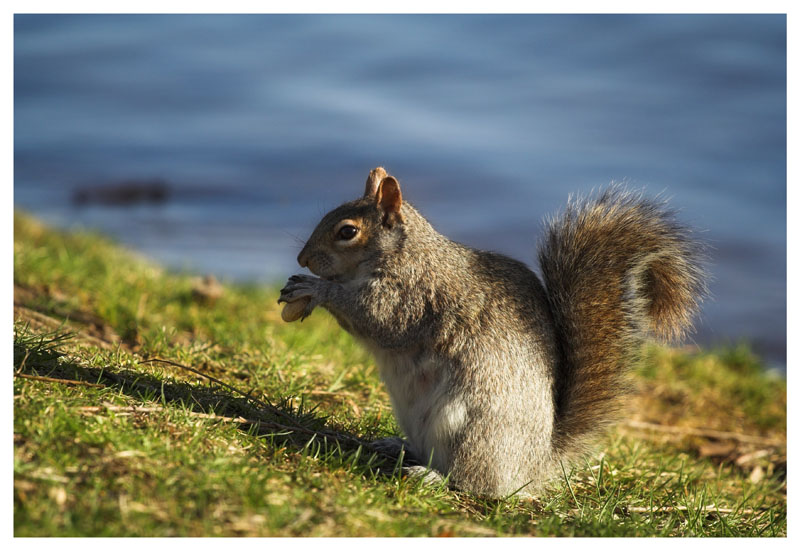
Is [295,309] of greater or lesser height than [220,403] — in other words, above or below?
above

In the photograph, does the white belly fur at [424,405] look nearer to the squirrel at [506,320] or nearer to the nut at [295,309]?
the squirrel at [506,320]

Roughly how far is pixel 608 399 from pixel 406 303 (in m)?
0.70

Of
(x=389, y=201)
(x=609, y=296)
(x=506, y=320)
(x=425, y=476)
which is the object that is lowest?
(x=425, y=476)

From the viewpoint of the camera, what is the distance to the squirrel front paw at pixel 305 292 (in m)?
2.52

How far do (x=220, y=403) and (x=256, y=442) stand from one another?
0.32 m

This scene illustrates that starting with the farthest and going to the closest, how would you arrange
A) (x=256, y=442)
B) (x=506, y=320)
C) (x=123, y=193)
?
(x=123, y=193) < (x=506, y=320) < (x=256, y=442)

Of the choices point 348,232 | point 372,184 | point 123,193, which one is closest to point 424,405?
point 348,232

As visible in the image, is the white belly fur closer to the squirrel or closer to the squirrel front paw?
the squirrel

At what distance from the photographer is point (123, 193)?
862cm

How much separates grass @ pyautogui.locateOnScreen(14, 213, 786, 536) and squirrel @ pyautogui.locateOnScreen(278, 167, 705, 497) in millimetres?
161

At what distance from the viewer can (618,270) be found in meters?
2.51

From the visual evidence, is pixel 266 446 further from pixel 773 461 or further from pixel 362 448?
pixel 773 461

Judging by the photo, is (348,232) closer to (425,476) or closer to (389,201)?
(389,201)

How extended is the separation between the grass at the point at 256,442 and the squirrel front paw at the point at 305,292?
14.7 inches
